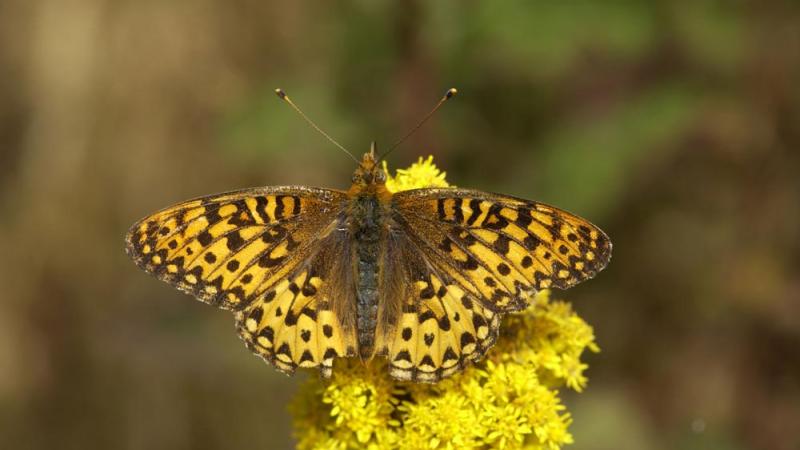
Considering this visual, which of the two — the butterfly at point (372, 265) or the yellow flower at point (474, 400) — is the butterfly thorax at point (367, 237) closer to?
the butterfly at point (372, 265)

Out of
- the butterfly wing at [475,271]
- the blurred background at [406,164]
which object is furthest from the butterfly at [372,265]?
the blurred background at [406,164]

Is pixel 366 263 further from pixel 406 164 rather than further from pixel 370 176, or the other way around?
pixel 406 164

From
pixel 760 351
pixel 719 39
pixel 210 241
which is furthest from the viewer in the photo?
pixel 760 351

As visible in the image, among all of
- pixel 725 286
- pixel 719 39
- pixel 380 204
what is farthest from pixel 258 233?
pixel 725 286

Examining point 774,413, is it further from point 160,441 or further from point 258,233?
point 160,441

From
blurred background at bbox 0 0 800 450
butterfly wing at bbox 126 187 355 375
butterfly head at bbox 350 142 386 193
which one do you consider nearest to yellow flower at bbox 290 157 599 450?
butterfly wing at bbox 126 187 355 375

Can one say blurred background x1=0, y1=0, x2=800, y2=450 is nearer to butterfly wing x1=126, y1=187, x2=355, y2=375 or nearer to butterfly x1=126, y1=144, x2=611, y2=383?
butterfly x1=126, y1=144, x2=611, y2=383

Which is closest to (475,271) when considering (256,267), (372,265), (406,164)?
(372,265)
